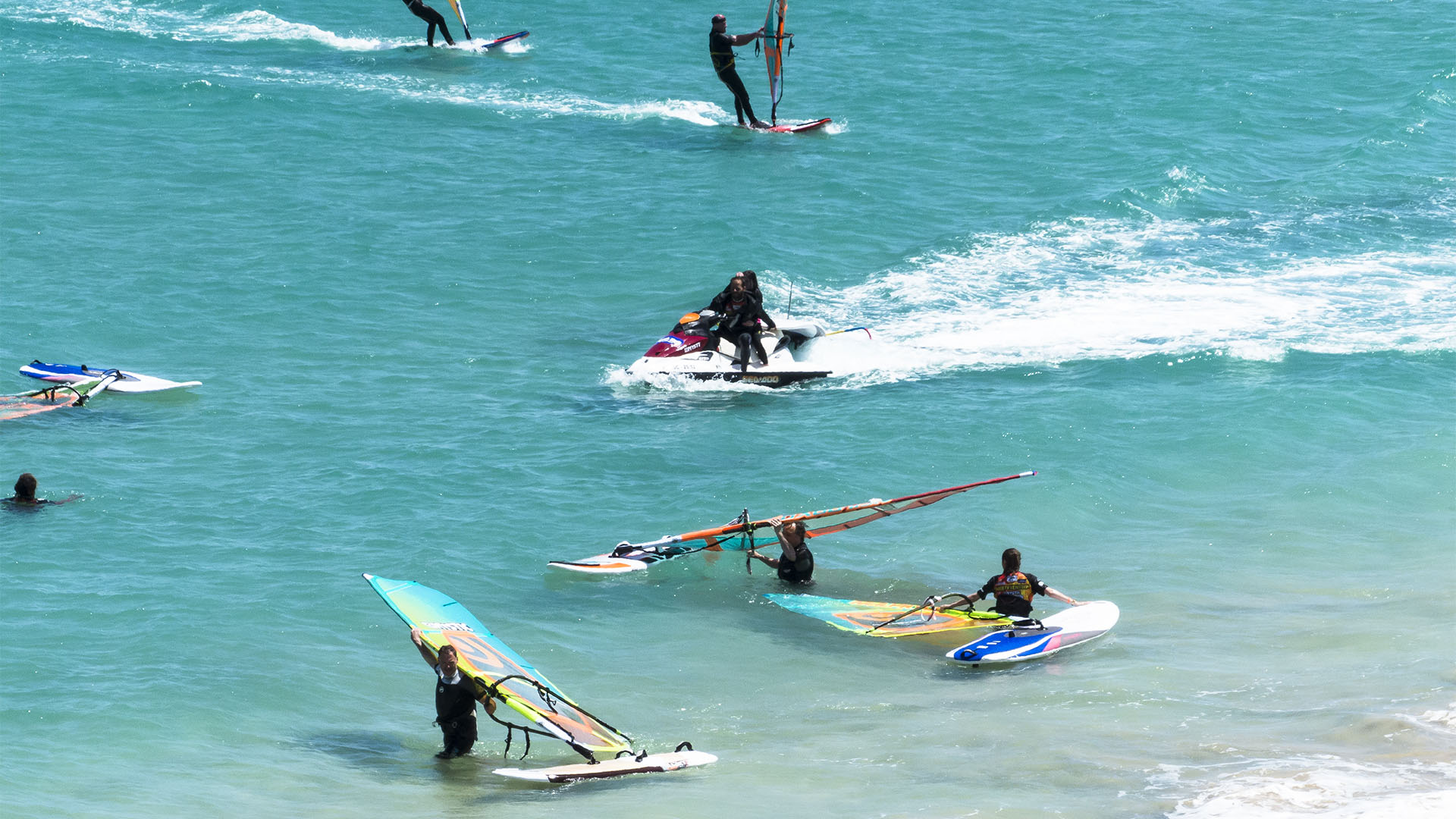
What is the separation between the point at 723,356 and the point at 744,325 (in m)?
0.58

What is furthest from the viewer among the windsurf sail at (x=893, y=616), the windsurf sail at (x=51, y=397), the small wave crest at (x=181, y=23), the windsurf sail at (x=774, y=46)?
the small wave crest at (x=181, y=23)

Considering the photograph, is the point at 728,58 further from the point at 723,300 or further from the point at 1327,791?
the point at 1327,791

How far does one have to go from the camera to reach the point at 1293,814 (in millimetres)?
10773

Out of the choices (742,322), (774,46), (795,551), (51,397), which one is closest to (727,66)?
(774,46)

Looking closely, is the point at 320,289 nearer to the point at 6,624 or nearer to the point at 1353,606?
the point at 6,624

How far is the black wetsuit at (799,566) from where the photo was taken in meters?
16.5

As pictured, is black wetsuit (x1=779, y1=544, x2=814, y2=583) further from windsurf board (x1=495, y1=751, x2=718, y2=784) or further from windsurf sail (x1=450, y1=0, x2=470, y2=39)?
windsurf sail (x1=450, y1=0, x2=470, y2=39)

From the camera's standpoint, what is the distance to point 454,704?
499 inches

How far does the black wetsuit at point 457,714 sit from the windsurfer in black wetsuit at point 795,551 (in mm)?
4550

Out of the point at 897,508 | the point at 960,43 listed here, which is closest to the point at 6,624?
the point at 897,508

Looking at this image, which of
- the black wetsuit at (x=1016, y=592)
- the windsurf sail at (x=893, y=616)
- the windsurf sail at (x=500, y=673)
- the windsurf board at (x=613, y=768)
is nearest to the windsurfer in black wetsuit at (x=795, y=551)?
the windsurf sail at (x=893, y=616)

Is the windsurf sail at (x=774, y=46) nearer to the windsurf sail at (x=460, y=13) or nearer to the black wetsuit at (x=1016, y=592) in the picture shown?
the windsurf sail at (x=460, y=13)

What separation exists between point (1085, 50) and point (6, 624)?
31931mm

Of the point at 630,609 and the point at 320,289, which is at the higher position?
the point at 320,289
